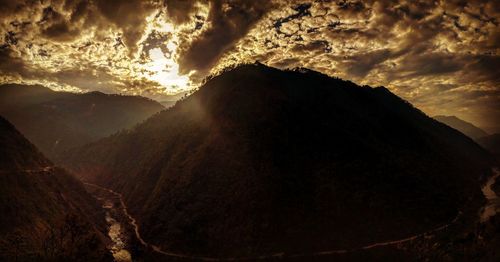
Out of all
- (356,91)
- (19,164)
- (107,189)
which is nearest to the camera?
(19,164)

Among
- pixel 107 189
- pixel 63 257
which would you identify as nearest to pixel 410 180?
pixel 63 257

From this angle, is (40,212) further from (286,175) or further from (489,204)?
(489,204)

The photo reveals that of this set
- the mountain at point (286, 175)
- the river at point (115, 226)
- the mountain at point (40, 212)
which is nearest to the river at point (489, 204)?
the mountain at point (286, 175)

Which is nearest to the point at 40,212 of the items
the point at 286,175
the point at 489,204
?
the point at 286,175

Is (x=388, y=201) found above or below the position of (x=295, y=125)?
below

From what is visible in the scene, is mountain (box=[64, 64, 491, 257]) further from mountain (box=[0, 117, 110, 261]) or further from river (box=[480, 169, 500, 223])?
mountain (box=[0, 117, 110, 261])

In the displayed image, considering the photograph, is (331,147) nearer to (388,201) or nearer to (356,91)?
(388,201)

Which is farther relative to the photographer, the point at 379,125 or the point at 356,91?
the point at 356,91
